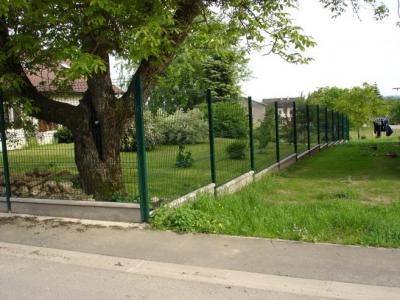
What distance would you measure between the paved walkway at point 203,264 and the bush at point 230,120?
3.53m

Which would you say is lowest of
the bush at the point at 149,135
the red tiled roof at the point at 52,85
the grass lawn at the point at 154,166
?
the grass lawn at the point at 154,166

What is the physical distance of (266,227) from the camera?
22.0 ft

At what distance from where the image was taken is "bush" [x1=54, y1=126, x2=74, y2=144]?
8.46m

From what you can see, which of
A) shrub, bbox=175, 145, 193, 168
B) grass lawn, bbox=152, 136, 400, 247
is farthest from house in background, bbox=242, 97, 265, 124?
shrub, bbox=175, 145, 193, 168

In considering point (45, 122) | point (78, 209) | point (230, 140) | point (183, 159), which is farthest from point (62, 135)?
point (230, 140)

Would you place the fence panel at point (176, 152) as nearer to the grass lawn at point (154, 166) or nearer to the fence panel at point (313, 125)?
the grass lawn at point (154, 166)

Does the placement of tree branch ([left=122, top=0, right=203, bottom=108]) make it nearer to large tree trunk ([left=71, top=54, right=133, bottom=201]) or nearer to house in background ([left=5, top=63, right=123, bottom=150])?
large tree trunk ([left=71, top=54, right=133, bottom=201])

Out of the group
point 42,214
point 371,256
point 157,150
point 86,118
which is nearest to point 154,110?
point 157,150

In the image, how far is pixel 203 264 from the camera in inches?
217

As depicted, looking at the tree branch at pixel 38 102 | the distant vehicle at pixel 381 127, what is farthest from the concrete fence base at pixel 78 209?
the distant vehicle at pixel 381 127

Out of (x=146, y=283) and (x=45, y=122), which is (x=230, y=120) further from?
(x=146, y=283)

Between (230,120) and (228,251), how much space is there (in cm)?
489

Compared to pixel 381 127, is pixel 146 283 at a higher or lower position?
lower

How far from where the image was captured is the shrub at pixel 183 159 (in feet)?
28.0
